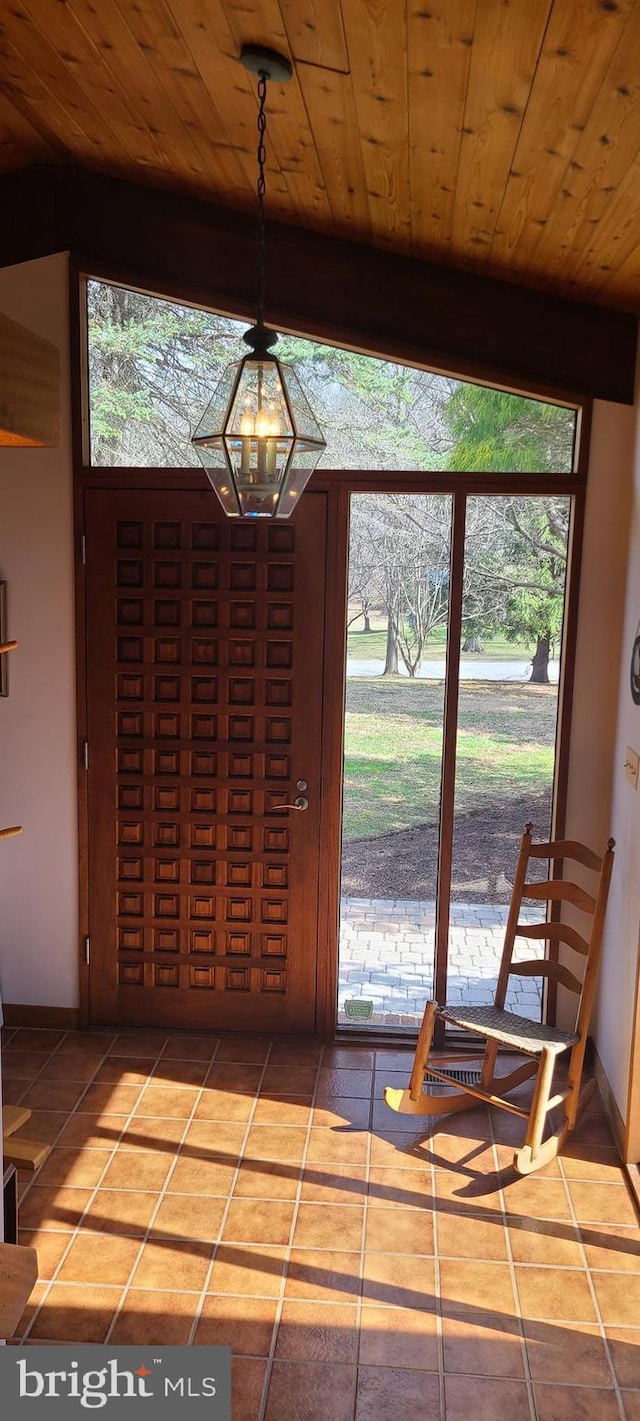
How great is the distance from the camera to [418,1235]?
315 centimetres

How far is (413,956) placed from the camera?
438cm

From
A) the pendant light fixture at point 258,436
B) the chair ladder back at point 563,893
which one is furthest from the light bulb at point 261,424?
the chair ladder back at point 563,893

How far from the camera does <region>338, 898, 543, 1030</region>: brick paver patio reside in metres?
4.35

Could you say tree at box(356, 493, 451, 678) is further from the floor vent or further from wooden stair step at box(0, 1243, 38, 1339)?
wooden stair step at box(0, 1243, 38, 1339)

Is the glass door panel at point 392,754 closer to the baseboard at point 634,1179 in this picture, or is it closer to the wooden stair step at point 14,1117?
the baseboard at point 634,1179

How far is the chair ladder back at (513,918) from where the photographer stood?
13.0 feet

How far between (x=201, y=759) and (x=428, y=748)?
0.92 metres

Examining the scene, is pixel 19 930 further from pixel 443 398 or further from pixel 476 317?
pixel 476 317

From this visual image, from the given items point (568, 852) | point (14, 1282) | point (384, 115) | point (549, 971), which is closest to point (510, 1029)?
point (549, 971)

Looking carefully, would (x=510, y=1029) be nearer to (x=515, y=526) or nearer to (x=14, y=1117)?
(x=14, y=1117)

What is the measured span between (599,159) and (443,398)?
1496 millimetres

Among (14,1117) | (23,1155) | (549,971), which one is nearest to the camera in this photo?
(23,1155)

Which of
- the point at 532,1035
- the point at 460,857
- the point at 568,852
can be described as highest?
the point at 568,852

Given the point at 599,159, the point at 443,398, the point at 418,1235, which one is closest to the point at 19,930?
the point at 418,1235
